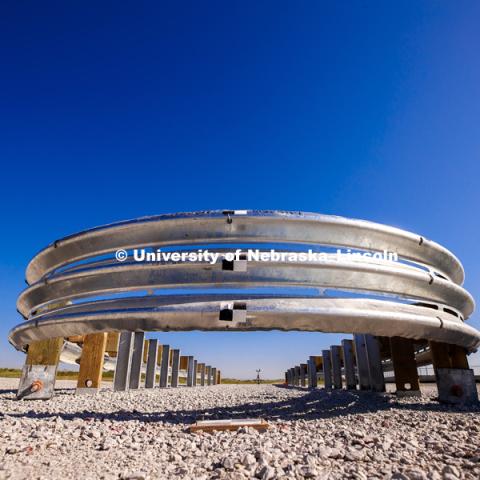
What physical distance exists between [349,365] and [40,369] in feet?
24.0

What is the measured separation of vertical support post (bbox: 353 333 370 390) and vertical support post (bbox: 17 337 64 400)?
5.60m

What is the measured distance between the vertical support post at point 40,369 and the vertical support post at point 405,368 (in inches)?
206

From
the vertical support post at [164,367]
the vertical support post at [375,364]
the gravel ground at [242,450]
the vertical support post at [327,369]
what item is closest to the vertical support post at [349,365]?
the vertical support post at [375,364]

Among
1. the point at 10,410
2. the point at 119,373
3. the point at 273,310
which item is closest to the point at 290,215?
the point at 273,310

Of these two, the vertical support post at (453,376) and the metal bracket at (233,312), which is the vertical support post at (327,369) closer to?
the vertical support post at (453,376)

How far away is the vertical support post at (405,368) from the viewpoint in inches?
226

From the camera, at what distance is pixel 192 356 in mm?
17469

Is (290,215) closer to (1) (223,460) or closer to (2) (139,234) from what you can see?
(2) (139,234)

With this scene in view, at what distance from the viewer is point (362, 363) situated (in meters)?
7.03

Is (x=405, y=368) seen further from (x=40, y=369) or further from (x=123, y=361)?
(x=123, y=361)

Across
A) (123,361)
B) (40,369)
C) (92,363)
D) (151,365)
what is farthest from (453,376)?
(151,365)

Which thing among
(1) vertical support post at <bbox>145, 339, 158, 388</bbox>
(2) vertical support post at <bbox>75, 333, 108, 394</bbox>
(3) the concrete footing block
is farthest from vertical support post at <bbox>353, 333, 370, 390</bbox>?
(1) vertical support post at <bbox>145, 339, 158, 388</bbox>

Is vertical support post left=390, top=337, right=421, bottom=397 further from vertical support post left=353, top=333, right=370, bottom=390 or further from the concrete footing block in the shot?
the concrete footing block

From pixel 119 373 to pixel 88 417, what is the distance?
17.4 feet
